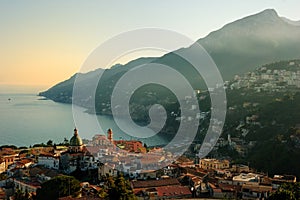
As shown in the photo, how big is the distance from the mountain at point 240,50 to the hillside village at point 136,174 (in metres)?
24.7

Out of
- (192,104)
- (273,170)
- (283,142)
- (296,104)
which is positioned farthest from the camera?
(192,104)

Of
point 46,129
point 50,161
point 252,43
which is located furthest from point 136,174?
point 252,43

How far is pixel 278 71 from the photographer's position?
1226 inches

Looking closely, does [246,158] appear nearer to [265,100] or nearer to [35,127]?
[265,100]

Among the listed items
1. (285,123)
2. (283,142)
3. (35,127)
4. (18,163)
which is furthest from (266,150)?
(35,127)

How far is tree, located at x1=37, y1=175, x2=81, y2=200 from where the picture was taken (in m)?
9.34

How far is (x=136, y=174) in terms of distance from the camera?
11578 mm

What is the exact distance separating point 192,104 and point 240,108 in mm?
7033

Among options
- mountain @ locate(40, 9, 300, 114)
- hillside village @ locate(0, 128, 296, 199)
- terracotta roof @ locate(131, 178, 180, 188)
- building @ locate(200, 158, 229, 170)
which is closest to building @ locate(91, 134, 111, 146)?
hillside village @ locate(0, 128, 296, 199)

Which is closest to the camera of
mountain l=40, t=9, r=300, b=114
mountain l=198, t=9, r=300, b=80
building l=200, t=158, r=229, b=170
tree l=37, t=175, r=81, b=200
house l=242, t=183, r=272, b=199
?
tree l=37, t=175, r=81, b=200

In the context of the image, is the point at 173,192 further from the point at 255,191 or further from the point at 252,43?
the point at 252,43

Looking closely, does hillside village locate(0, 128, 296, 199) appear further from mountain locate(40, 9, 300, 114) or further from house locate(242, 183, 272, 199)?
mountain locate(40, 9, 300, 114)

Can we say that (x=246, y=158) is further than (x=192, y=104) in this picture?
No

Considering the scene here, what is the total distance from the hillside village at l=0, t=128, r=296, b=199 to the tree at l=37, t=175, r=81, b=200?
25cm
